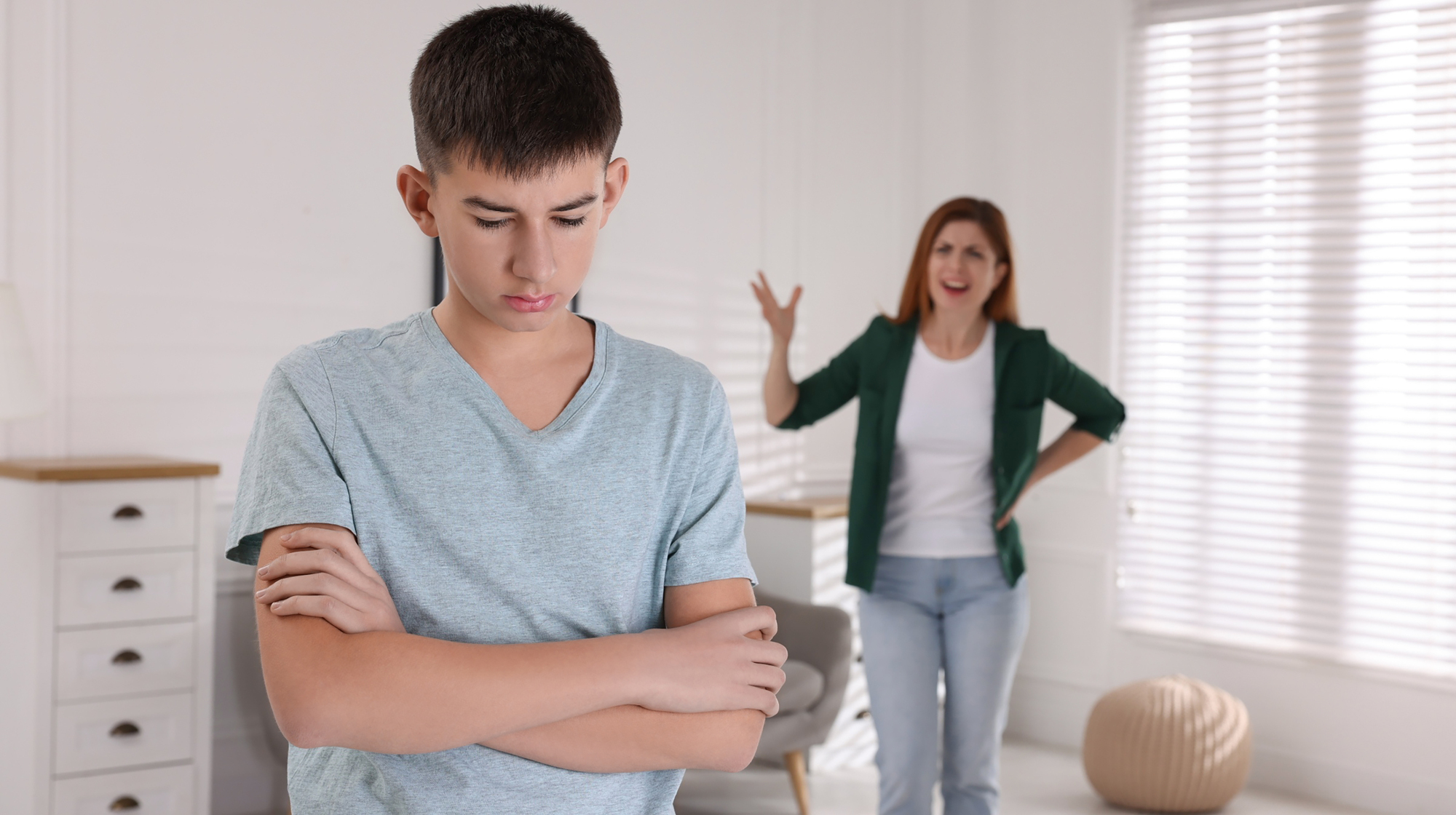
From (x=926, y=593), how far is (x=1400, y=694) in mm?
2136

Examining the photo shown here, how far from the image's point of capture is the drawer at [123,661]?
9.27ft

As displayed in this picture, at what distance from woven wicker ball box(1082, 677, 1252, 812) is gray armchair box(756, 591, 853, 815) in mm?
881

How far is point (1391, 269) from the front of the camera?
3781 mm

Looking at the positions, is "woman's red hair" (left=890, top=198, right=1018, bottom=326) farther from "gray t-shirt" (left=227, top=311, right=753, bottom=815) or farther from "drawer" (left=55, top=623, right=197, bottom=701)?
"drawer" (left=55, top=623, right=197, bottom=701)

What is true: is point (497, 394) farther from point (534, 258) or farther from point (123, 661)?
point (123, 661)

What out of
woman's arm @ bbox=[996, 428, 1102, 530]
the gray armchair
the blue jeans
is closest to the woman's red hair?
woman's arm @ bbox=[996, 428, 1102, 530]

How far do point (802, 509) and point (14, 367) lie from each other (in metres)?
2.34

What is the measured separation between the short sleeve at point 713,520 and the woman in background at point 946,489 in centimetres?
155

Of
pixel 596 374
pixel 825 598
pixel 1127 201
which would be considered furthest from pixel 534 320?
pixel 1127 201

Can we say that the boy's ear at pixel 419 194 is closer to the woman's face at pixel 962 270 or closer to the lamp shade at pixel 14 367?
the woman's face at pixel 962 270

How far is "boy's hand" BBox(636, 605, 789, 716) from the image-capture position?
0.97m

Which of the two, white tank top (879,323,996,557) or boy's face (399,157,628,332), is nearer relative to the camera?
boy's face (399,157,628,332)

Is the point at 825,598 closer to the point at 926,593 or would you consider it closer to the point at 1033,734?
the point at 1033,734

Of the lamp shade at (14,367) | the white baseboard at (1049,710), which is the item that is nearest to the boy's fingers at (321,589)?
the lamp shade at (14,367)
